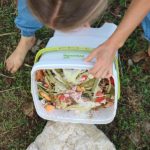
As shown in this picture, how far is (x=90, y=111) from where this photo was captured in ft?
6.68

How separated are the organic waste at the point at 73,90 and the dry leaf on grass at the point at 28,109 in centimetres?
18

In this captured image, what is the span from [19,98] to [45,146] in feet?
0.98

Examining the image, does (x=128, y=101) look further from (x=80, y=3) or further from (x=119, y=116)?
(x=80, y=3)

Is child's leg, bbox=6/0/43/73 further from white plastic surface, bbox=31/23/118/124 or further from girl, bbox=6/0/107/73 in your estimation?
girl, bbox=6/0/107/73

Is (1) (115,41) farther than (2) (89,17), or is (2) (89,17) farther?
(1) (115,41)

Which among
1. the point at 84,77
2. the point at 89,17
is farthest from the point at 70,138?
the point at 89,17

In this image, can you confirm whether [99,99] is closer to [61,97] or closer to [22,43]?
[61,97]

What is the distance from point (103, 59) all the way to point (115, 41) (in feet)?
0.29

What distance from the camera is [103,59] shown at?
5.32 feet

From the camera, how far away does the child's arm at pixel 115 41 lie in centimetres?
161

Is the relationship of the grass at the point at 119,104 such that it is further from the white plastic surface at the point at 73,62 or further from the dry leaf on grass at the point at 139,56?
the white plastic surface at the point at 73,62

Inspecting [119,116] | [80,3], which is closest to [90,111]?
[119,116]

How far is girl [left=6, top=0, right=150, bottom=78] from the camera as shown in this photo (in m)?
1.37

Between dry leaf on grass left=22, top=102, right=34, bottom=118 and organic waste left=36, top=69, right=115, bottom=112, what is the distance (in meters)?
0.18
